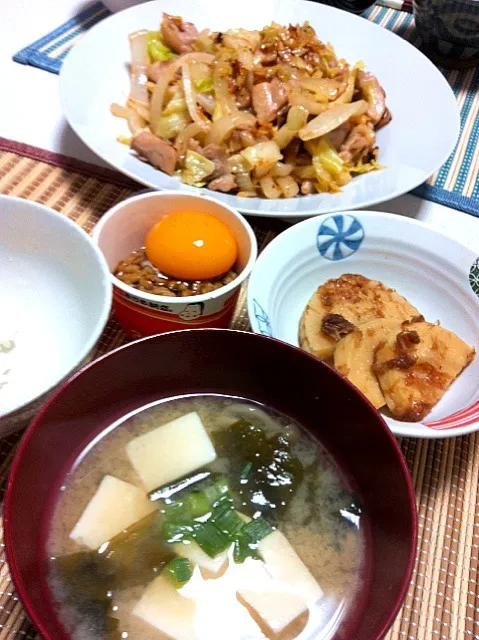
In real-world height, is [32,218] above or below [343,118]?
below

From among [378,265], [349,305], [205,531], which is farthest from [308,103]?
[205,531]

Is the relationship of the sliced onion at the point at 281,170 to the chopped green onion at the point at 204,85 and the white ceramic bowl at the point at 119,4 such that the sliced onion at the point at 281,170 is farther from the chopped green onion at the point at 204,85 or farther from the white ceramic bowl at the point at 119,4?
the white ceramic bowl at the point at 119,4

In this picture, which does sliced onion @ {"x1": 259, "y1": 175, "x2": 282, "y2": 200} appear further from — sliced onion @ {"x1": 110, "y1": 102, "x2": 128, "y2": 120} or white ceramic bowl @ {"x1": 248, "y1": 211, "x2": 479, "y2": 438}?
sliced onion @ {"x1": 110, "y1": 102, "x2": 128, "y2": 120}

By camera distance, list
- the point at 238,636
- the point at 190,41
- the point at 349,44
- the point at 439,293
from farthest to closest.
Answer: the point at 349,44 → the point at 190,41 → the point at 439,293 → the point at 238,636

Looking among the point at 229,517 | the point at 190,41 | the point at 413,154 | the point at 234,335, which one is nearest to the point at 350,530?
the point at 229,517

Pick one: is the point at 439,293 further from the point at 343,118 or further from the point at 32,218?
the point at 32,218

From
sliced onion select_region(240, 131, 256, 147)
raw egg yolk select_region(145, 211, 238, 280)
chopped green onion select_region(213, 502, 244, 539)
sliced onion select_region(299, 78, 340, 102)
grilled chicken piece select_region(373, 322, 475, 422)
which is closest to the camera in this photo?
chopped green onion select_region(213, 502, 244, 539)

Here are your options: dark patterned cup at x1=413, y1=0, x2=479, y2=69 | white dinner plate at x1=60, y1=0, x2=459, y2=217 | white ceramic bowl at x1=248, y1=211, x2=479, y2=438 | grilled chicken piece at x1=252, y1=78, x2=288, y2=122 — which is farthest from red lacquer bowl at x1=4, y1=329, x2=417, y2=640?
dark patterned cup at x1=413, y1=0, x2=479, y2=69
